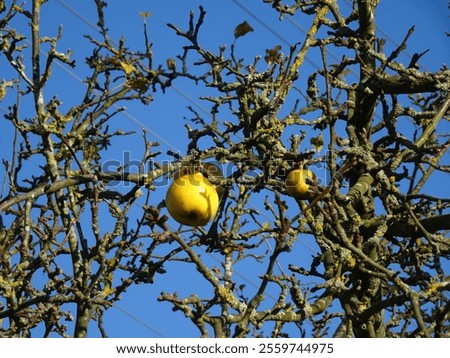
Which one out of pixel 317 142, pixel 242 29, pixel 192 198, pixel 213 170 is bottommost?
pixel 192 198

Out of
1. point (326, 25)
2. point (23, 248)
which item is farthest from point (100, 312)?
point (326, 25)

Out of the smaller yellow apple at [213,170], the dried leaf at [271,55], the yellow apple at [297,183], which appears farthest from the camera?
the dried leaf at [271,55]

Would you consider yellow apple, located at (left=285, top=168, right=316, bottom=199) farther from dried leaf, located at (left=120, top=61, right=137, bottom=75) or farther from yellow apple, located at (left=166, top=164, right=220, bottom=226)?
dried leaf, located at (left=120, top=61, right=137, bottom=75)

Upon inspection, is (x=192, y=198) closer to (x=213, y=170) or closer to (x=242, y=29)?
(x=213, y=170)

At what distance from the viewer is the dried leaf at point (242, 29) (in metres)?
4.09

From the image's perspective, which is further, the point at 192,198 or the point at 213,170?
the point at 213,170

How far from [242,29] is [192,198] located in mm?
951

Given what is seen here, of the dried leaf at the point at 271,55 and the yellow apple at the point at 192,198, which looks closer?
the yellow apple at the point at 192,198

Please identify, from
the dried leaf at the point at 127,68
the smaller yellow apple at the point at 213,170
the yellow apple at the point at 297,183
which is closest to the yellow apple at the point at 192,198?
the smaller yellow apple at the point at 213,170

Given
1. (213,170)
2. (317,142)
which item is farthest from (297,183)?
(317,142)

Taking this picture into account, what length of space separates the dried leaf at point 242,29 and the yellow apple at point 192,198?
77 centimetres

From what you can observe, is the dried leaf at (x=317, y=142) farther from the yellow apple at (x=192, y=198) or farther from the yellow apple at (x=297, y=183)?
the yellow apple at (x=192, y=198)

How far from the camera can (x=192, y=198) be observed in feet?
11.8
